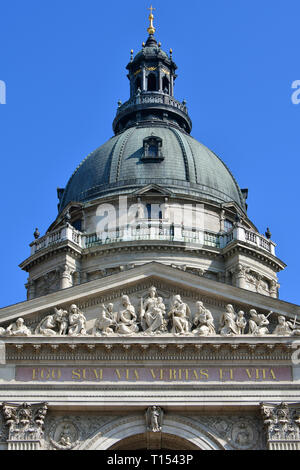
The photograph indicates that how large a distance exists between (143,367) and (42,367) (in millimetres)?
3583

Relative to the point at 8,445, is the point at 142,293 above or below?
above

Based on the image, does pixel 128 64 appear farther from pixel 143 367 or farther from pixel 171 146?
pixel 143 367

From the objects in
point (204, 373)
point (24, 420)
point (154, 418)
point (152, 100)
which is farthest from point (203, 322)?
point (152, 100)

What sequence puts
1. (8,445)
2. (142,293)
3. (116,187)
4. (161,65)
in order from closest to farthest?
1. (8,445)
2. (142,293)
3. (116,187)
4. (161,65)

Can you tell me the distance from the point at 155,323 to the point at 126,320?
3.49ft

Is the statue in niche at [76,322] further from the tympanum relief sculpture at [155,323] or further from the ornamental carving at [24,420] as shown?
the ornamental carving at [24,420]

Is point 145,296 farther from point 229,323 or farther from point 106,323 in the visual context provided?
point 229,323

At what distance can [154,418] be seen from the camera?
105 feet

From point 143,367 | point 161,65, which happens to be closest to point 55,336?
point 143,367

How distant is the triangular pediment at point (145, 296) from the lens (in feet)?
111

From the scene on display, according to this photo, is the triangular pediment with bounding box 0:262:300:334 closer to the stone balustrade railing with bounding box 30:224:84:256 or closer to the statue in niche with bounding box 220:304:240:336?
the statue in niche with bounding box 220:304:240:336

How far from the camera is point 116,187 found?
2181 inches

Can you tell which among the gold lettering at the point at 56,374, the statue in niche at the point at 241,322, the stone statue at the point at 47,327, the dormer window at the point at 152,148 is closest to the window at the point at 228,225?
the dormer window at the point at 152,148

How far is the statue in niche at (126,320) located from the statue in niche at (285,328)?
507cm
